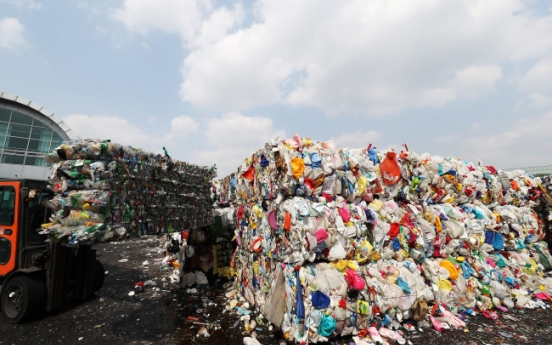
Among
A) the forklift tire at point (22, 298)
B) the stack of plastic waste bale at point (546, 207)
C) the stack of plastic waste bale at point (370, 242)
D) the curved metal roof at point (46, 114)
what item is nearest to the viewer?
the stack of plastic waste bale at point (370, 242)

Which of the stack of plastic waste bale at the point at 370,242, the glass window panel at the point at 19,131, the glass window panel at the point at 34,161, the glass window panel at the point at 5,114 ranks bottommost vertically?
the stack of plastic waste bale at the point at 370,242

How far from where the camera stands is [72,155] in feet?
10.00

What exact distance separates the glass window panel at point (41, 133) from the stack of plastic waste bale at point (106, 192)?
782 inches

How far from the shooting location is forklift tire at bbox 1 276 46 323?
3883 millimetres

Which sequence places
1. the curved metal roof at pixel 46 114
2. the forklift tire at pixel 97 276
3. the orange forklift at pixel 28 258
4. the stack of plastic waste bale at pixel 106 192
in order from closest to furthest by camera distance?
the stack of plastic waste bale at pixel 106 192
the orange forklift at pixel 28 258
the forklift tire at pixel 97 276
the curved metal roof at pixel 46 114

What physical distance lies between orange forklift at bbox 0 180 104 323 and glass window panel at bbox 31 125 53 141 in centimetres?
1814

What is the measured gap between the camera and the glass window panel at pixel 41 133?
58.7 feet

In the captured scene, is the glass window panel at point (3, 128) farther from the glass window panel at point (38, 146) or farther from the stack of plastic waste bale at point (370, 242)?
the stack of plastic waste bale at point (370, 242)

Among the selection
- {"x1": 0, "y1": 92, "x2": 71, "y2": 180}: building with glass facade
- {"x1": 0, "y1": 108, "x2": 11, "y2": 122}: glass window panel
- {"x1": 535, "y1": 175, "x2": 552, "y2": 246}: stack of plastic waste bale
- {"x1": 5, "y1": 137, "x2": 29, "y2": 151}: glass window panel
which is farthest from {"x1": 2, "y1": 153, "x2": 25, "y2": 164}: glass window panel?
{"x1": 535, "y1": 175, "x2": 552, "y2": 246}: stack of plastic waste bale

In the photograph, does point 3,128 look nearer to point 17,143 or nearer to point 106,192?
point 17,143

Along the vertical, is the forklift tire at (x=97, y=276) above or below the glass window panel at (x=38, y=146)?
below

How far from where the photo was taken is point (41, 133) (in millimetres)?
18078

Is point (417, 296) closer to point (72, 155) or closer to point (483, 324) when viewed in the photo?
point (483, 324)

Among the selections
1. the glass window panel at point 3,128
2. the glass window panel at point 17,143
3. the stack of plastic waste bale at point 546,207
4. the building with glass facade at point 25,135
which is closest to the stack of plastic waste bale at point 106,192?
the stack of plastic waste bale at point 546,207
